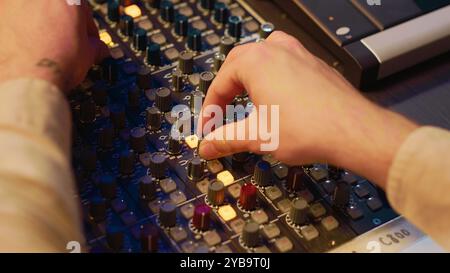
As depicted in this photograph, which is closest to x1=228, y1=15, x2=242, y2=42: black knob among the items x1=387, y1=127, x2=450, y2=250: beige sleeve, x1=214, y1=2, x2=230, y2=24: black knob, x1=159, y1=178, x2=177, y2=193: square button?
x1=214, y1=2, x2=230, y2=24: black knob

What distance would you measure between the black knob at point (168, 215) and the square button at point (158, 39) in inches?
14.8

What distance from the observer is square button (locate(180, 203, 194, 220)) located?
45.8 inches

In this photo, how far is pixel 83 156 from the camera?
1.18m

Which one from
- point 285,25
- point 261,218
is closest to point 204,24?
point 285,25

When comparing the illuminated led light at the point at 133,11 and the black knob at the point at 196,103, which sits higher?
the illuminated led light at the point at 133,11

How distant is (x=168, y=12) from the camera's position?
1451 mm

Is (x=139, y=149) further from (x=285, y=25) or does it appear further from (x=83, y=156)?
(x=285, y=25)

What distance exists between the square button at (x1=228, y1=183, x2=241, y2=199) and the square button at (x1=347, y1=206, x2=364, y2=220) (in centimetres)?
17

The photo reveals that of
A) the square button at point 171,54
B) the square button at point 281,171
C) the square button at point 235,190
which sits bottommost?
the square button at point 235,190

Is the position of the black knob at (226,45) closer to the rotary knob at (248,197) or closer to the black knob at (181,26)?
the black knob at (181,26)

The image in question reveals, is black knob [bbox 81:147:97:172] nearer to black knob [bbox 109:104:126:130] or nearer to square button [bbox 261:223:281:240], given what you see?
black knob [bbox 109:104:126:130]

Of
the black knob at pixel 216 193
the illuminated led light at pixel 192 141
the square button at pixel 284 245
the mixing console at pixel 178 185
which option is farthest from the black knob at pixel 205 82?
the square button at pixel 284 245

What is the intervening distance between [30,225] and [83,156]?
27 cm

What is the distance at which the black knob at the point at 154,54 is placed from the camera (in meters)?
1.37
